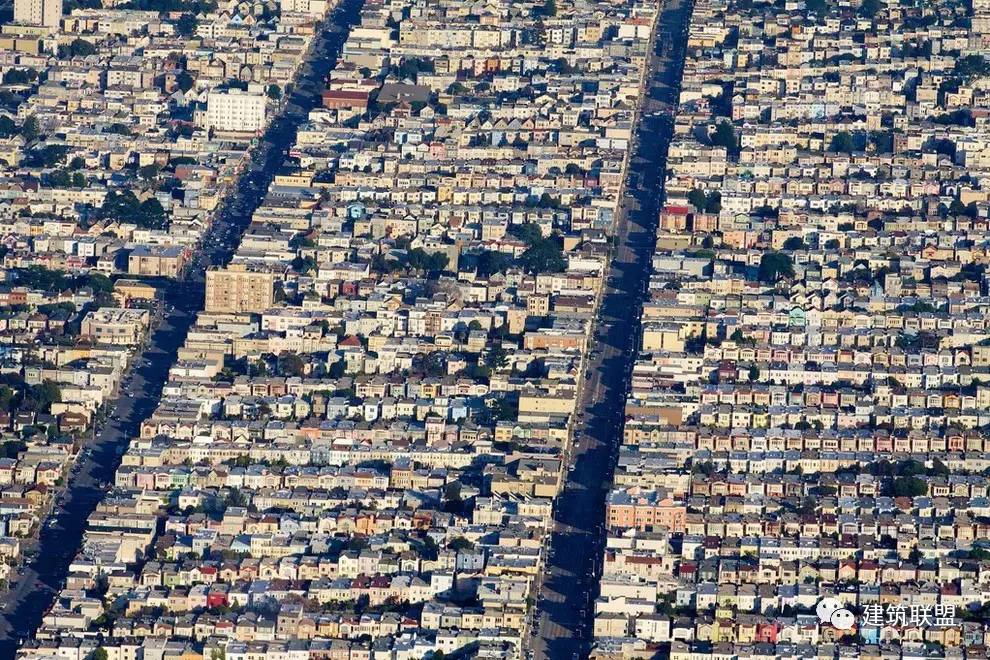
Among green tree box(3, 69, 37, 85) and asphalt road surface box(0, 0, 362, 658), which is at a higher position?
green tree box(3, 69, 37, 85)

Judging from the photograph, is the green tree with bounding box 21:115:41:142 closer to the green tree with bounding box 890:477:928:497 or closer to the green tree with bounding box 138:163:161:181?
the green tree with bounding box 138:163:161:181

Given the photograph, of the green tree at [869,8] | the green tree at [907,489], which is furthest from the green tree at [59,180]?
the green tree at [907,489]

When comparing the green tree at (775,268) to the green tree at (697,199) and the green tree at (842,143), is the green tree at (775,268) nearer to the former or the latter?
the green tree at (697,199)

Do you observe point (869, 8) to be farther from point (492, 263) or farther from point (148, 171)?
point (492, 263)

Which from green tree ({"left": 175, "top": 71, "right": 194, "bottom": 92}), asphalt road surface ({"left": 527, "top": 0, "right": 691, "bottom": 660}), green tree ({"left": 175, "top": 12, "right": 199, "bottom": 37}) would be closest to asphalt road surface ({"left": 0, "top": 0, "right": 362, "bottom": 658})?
green tree ({"left": 175, "top": 71, "right": 194, "bottom": 92})

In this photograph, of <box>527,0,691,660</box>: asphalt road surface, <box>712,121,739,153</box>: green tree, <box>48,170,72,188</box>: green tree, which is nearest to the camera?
<box>527,0,691,660</box>: asphalt road surface
